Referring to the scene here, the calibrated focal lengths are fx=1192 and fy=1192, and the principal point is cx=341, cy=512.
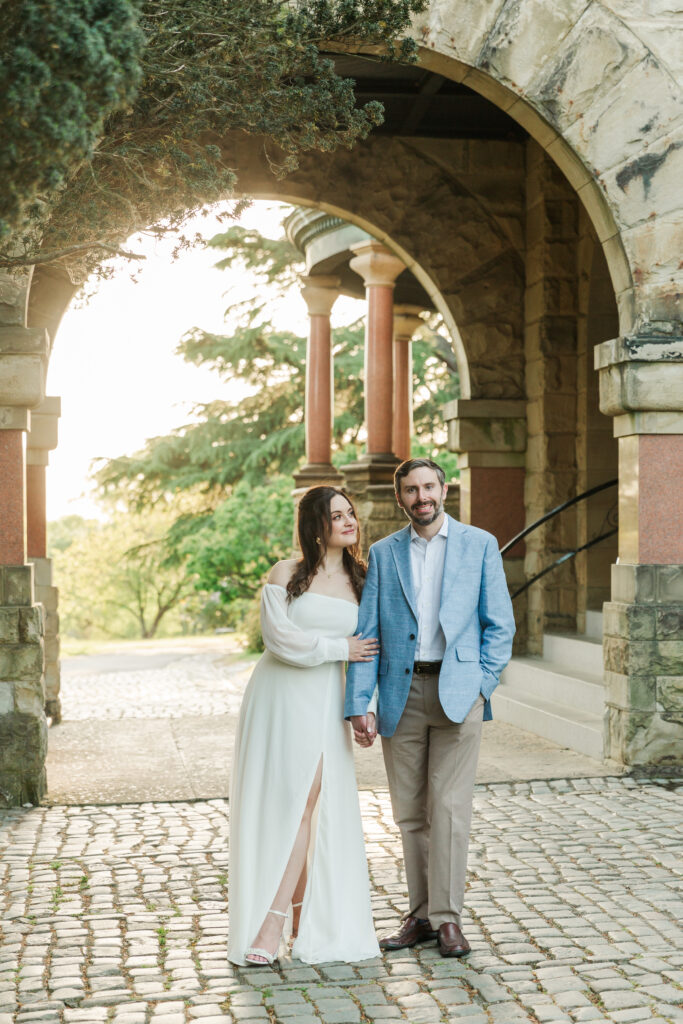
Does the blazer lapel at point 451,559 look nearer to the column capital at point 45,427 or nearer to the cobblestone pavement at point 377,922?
the cobblestone pavement at point 377,922

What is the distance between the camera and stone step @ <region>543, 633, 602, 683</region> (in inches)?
361

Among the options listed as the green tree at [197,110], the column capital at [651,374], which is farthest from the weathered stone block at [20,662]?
the column capital at [651,374]

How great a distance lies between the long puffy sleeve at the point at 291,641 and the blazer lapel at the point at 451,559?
1.28 feet

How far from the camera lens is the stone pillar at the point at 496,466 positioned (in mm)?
10641

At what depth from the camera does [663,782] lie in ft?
22.3

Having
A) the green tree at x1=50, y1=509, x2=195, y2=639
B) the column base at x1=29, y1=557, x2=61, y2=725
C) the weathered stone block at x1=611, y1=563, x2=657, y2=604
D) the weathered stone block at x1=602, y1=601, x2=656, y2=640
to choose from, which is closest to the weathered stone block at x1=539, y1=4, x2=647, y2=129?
the weathered stone block at x1=611, y1=563, x2=657, y2=604

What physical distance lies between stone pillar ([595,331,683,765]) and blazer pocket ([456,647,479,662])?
313 centimetres

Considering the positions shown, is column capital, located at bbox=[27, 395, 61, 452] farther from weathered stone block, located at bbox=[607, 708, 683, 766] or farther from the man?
the man

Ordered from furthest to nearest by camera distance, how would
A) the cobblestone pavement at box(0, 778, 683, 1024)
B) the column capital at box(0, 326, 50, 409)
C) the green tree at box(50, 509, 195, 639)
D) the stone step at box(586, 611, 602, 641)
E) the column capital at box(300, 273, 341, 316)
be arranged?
the green tree at box(50, 509, 195, 639)
the column capital at box(300, 273, 341, 316)
the stone step at box(586, 611, 602, 641)
the column capital at box(0, 326, 50, 409)
the cobblestone pavement at box(0, 778, 683, 1024)

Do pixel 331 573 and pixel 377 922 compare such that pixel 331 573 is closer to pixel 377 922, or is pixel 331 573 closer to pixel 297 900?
pixel 297 900

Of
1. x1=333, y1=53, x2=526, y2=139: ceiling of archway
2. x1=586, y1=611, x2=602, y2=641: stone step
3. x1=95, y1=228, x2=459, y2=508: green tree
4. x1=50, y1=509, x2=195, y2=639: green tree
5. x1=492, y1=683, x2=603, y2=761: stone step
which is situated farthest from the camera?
x1=50, y1=509, x2=195, y2=639: green tree

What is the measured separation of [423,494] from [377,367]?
33.2 feet

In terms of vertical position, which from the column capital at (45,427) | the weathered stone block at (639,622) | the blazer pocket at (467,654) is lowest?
the weathered stone block at (639,622)

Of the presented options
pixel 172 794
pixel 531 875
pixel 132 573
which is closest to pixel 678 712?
pixel 531 875
